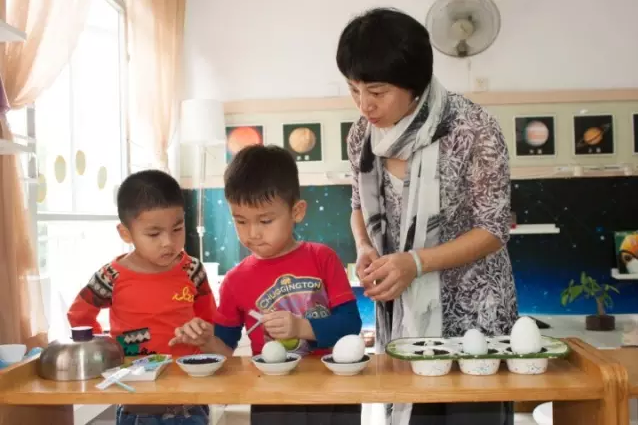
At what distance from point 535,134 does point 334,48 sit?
1537 mm

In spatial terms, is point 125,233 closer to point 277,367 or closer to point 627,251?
point 277,367

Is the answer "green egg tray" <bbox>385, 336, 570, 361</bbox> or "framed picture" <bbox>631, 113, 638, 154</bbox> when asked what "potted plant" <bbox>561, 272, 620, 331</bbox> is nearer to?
"framed picture" <bbox>631, 113, 638, 154</bbox>

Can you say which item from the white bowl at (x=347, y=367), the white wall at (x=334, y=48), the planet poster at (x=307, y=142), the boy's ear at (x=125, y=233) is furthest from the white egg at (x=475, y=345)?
the white wall at (x=334, y=48)

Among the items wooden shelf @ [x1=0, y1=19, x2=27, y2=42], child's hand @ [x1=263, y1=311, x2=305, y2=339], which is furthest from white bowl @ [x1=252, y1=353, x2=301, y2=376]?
wooden shelf @ [x1=0, y1=19, x2=27, y2=42]

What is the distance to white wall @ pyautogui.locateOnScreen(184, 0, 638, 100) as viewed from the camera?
4.51 meters

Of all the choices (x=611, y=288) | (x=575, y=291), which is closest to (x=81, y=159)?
(x=575, y=291)

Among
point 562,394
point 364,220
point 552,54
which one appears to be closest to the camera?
point 562,394

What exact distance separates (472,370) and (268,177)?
626 millimetres

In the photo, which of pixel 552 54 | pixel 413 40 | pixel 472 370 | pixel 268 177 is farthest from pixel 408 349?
pixel 552 54

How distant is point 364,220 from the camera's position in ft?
5.59

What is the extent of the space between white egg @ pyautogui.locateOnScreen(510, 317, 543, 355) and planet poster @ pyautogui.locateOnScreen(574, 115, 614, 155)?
3646 mm

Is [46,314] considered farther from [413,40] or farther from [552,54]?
[552,54]

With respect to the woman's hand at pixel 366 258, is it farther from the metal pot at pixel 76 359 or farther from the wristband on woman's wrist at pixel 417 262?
the metal pot at pixel 76 359

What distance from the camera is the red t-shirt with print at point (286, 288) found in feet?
4.92
